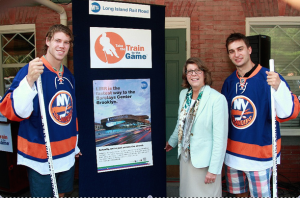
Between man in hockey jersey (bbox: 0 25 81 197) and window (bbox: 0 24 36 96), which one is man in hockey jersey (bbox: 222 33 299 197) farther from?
window (bbox: 0 24 36 96)

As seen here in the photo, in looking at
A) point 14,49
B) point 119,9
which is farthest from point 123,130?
point 14,49

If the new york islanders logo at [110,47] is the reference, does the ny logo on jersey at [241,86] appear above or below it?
below

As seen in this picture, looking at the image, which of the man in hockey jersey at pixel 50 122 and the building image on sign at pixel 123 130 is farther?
the building image on sign at pixel 123 130

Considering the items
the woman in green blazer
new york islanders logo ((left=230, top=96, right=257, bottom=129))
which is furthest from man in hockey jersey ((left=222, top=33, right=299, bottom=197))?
the woman in green blazer

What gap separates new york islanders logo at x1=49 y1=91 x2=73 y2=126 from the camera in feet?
6.75

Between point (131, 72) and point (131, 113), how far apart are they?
463 mm

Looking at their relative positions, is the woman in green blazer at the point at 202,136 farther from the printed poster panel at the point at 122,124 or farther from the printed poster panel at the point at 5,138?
the printed poster panel at the point at 5,138

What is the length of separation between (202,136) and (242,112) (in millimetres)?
479

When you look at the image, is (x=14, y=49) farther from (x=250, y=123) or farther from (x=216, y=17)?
(x=250, y=123)

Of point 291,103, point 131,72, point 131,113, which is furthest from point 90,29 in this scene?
point 291,103

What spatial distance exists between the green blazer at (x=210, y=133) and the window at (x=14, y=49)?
137 inches

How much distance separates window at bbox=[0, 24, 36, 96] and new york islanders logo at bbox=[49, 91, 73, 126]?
266 cm

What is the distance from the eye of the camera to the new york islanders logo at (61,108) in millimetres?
2059

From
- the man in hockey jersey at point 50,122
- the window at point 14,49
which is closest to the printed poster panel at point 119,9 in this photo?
the man in hockey jersey at point 50,122
